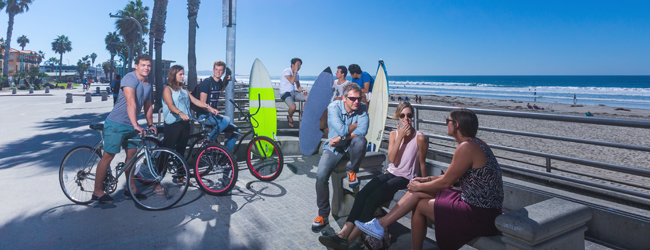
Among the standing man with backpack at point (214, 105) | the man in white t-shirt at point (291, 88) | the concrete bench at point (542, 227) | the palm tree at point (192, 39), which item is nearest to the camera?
the concrete bench at point (542, 227)

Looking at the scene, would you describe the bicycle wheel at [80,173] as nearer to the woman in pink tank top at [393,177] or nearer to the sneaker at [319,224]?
the sneaker at [319,224]

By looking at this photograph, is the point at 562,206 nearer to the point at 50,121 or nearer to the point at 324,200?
the point at 324,200

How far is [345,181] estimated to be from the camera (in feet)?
13.4

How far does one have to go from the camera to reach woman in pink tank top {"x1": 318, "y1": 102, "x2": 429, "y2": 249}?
3.44 m

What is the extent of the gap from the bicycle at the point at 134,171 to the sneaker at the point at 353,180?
1954 mm

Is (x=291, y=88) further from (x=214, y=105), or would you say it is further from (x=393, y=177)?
(x=393, y=177)

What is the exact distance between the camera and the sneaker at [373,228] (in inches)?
128

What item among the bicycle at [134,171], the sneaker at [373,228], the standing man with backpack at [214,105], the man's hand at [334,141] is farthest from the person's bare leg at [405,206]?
the standing man with backpack at [214,105]

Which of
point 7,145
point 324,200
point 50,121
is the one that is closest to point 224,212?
point 324,200

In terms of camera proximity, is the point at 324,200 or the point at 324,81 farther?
the point at 324,81

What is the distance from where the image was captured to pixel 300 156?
25.6 ft

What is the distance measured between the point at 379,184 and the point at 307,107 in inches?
101

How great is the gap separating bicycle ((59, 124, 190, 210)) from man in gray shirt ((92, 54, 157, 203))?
0.10 metres

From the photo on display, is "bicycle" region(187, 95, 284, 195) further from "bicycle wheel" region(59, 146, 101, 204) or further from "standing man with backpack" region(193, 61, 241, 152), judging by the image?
"bicycle wheel" region(59, 146, 101, 204)
